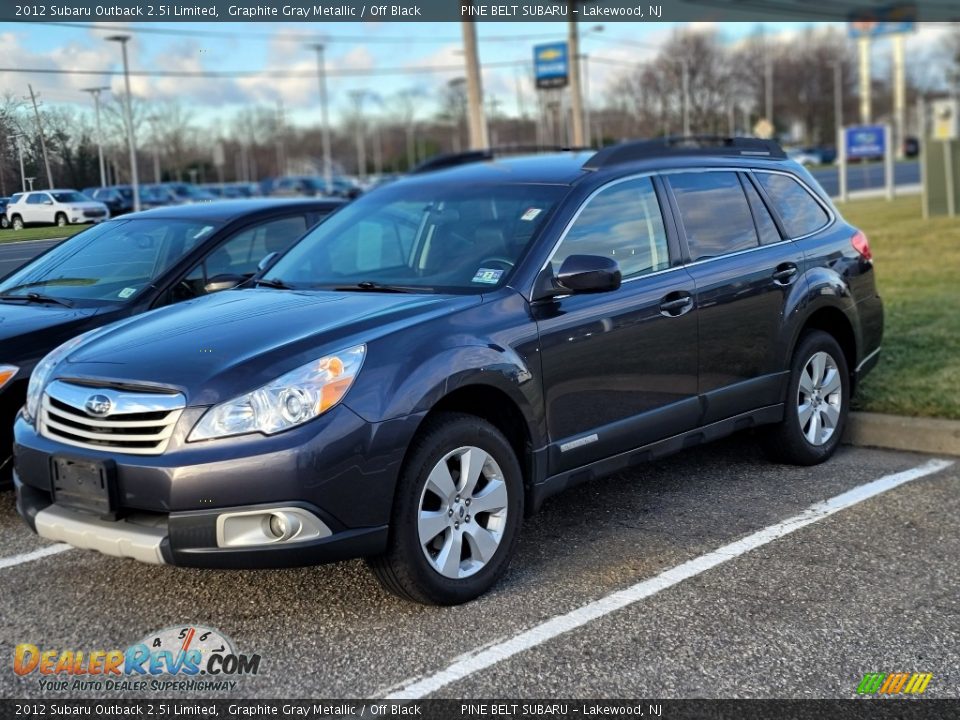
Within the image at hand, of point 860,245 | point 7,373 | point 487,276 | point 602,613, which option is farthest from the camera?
point 860,245

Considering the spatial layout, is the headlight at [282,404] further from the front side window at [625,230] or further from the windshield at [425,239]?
the front side window at [625,230]

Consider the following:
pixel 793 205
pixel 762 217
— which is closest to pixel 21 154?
pixel 762 217

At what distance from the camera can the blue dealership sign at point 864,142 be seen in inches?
1325

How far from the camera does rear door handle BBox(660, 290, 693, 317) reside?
510 centimetres

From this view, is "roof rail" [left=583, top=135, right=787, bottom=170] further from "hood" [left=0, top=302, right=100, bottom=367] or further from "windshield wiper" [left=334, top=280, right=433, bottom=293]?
"hood" [left=0, top=302, right=100, bottom=367]

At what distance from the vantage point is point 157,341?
4262 millimetres

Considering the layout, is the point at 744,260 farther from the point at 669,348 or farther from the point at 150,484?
the point at 150,484

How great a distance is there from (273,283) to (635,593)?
226cm

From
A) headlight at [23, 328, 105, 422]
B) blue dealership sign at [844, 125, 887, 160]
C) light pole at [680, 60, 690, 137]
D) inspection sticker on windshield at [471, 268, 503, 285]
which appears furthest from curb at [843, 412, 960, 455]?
blue dealership sign at [844, 125, 887, 160]

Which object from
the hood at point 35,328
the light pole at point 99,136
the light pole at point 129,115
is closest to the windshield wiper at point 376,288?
the hood at point 35,328

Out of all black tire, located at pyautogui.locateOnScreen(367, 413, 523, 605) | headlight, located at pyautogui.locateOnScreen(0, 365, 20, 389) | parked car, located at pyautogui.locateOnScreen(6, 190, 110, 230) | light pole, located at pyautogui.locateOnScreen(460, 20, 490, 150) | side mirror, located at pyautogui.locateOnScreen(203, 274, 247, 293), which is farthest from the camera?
light pole, located at pyautogui.locateOnScreen(460, 20, 490, 150)

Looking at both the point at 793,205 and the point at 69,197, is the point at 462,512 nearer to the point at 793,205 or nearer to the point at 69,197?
the point at 793,205

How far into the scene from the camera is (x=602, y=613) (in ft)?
13.4

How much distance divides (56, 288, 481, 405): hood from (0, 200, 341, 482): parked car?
102 cm
